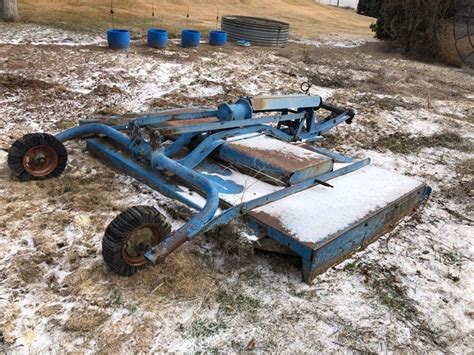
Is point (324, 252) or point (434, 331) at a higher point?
point (324, 252)

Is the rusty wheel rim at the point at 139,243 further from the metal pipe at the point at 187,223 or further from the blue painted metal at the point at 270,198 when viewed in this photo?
the blue painted metal at the point at 270,198

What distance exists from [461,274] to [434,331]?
78cm

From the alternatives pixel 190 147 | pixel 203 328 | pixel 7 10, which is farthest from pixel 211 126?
pixel 7 10

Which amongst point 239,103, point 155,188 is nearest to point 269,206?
point 155,188

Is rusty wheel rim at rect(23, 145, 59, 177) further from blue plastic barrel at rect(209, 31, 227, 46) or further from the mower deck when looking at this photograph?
blue plastic barrel at rect(209, 31, 227, 46)

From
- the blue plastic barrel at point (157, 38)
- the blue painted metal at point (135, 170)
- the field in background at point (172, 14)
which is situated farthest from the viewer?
the field in background at point (172, 14)

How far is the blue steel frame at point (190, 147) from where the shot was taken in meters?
2.91

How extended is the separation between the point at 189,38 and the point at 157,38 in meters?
0.80

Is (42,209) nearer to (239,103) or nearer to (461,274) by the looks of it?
(239,103)

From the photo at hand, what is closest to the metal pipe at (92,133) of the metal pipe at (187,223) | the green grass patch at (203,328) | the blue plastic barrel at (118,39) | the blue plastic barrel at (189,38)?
the metal pipe at (187,223)

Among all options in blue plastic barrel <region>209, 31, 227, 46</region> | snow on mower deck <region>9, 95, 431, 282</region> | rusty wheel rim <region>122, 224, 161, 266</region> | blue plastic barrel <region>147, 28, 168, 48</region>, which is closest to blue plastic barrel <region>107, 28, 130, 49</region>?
blue plastic barrel <region>147, 28, 168, 48</region>

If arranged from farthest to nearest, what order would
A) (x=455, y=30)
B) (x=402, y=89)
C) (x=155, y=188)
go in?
(x=455, y=30) < (x=402, y=89) < (x=155, y=188)

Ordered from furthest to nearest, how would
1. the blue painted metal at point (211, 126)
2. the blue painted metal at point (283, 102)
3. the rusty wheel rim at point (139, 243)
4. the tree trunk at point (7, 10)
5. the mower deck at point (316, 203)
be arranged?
1. the tree trunk at point (7, 10)
2. the blue painted metal at point (283, 102)
3. the blue painted metal at point (211, 126)
4. the mower deck at point (316, 203)
5. the rusty wheel rim at point (139, 243)

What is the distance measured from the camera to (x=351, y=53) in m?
12.0
